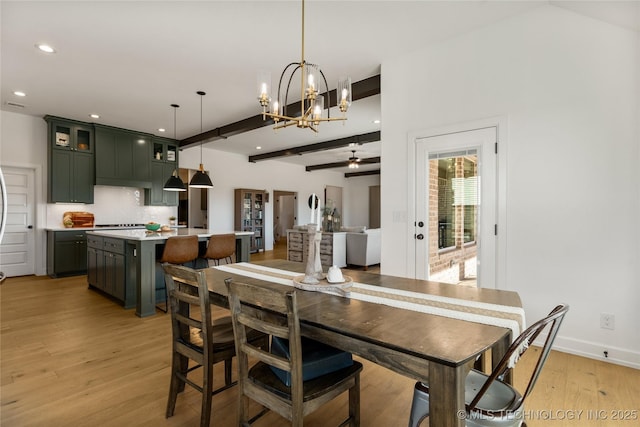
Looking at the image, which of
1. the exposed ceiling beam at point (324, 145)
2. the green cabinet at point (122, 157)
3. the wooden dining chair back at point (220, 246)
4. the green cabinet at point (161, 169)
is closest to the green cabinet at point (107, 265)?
the wooden dining chair back at point (220, 246)

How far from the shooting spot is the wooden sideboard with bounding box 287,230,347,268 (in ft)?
20.7

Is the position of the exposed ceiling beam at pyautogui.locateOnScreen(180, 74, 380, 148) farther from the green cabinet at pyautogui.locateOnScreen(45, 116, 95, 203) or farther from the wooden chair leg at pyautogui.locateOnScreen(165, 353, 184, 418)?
the wooden chair leg at pyautogui.locateOnScreen(165, 353, 184, 418)

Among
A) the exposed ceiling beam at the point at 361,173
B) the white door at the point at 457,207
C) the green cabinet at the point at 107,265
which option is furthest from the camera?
the exposed ceiling beam at the point at 361,173

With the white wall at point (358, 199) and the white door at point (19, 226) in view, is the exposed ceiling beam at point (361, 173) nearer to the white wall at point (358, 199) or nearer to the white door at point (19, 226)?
the white wall at point (358, 199)

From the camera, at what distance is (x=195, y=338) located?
1969mm

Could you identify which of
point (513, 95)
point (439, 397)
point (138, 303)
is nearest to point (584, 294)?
point (513, 95)

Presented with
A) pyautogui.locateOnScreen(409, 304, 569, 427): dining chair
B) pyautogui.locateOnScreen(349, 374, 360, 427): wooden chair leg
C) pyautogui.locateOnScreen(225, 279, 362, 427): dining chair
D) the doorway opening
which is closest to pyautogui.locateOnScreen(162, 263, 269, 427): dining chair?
pyautogui.locateOnScreen(225, 279, 362, 427): dining chair

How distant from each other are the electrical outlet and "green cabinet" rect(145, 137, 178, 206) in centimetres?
744

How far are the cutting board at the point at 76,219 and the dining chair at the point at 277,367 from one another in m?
6.15

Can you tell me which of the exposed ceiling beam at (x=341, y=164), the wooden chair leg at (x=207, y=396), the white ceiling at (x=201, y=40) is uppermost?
the white ceiling at (x=201, y=40)

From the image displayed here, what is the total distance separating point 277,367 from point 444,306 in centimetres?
81

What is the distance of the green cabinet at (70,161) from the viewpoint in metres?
5.61

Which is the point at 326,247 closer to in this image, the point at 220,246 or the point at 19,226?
the point at 220,246

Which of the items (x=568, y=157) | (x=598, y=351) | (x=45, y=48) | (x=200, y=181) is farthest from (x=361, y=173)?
(x=598, y=351)
